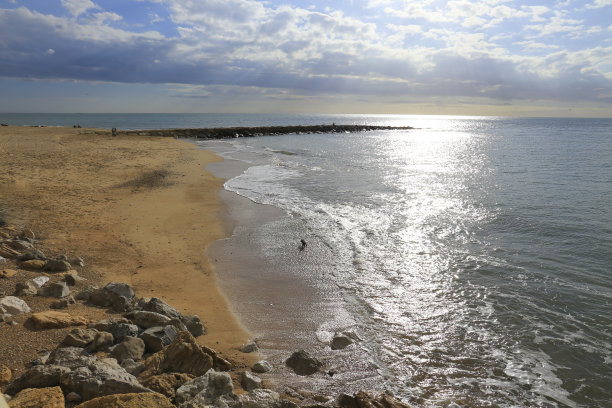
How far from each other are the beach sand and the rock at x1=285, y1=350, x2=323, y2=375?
2.07ft

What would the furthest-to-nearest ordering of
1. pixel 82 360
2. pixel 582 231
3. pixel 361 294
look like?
pixel 582 231
pixel 361 294
pixel 82 360

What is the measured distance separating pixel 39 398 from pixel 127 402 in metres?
0.91

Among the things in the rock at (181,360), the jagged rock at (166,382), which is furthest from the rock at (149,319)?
the jagged rock at (166,382)

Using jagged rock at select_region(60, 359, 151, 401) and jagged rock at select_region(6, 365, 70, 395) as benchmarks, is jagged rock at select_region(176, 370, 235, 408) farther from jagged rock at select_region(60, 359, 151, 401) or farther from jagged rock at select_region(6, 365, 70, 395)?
jagged rock at select_region(6, 365, 70, 395)

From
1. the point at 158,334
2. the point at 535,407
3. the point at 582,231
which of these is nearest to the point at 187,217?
the point at 158,334

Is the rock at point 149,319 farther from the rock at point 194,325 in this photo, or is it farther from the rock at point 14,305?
the rock at point 14,305

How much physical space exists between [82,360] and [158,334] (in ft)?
3.69

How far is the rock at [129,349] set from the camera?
16.6ft

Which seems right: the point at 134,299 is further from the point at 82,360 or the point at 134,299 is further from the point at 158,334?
A: the point at 82,360

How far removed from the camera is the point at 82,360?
4.55m

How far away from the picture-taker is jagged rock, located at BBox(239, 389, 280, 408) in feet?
14.3

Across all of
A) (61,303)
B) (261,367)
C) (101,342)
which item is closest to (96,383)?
(101,342)

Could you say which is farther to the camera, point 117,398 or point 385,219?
point 385,219

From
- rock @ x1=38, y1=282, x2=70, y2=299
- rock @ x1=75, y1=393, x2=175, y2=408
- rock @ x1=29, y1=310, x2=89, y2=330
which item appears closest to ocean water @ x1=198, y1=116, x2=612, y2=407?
rock @ x1=75, y1=393, x2=175, y2=408
